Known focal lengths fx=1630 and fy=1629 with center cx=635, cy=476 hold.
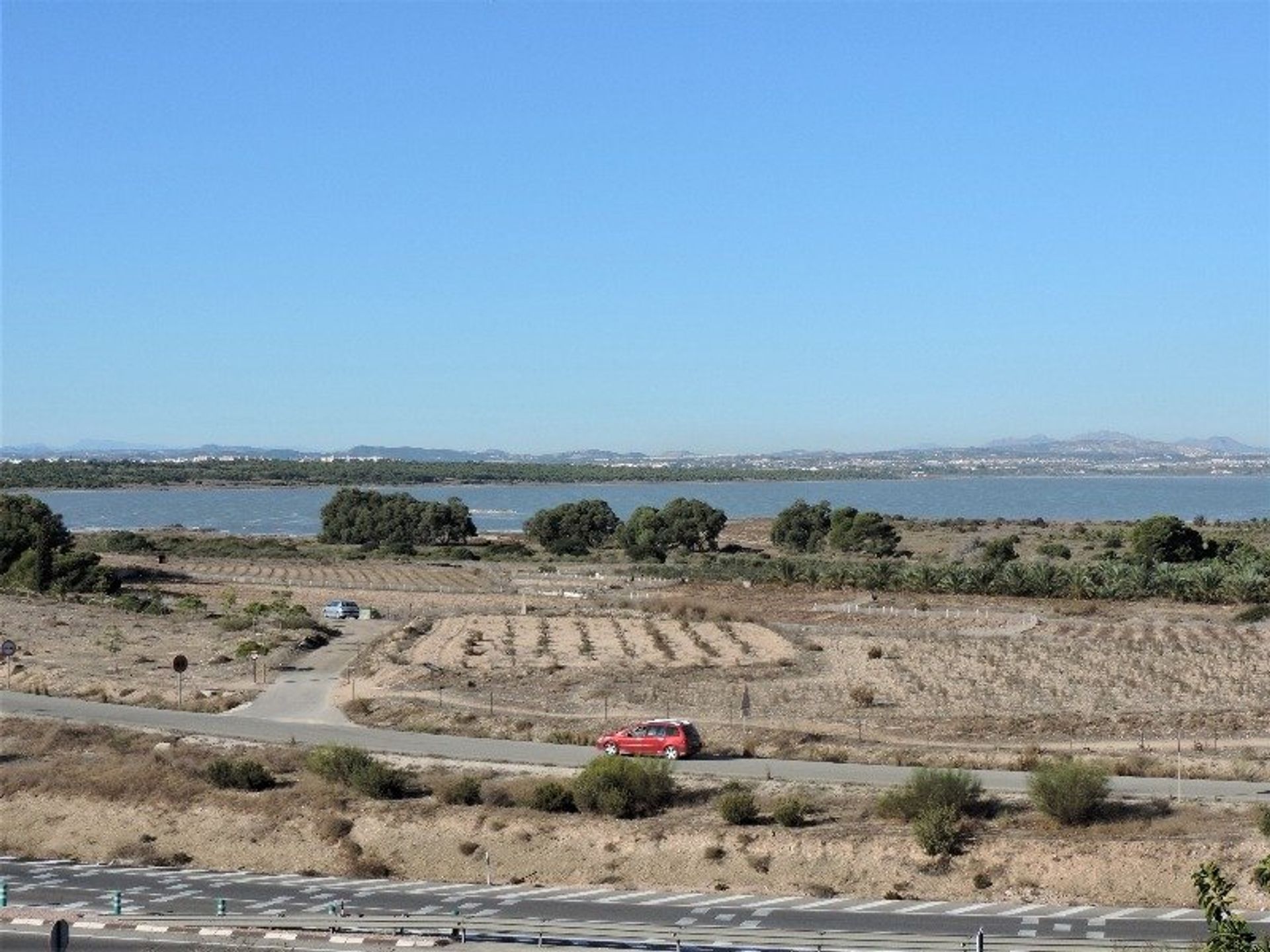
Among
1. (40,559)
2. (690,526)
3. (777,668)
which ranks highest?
(690,526)

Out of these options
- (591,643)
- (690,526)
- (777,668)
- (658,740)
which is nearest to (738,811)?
(658,740)

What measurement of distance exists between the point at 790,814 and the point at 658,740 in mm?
5997

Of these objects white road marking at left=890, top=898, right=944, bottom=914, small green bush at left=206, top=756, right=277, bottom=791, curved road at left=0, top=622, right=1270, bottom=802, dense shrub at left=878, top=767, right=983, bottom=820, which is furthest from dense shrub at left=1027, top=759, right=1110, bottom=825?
small green bush at left=206, top=756, right=277, bottom=791

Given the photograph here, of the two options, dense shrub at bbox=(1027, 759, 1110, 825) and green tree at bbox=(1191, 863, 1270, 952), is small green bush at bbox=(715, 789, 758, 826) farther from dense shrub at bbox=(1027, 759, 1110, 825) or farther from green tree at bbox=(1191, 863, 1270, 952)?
green tree at bbox=(1191, 863, 1270, 952)

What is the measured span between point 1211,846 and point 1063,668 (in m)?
21.8

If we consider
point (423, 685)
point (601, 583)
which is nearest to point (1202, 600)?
point (601, 583)

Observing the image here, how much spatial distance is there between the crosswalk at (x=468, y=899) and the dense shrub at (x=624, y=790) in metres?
2.96

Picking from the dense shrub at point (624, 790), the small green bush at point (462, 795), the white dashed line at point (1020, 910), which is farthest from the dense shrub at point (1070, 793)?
the small green bush at point (462, 795)

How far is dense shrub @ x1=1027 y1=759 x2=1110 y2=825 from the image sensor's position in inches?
1104

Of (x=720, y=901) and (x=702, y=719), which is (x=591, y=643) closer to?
(x=702, y=719)

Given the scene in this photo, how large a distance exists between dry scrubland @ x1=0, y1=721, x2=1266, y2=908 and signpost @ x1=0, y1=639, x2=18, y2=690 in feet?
33.6

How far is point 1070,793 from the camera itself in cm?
2806

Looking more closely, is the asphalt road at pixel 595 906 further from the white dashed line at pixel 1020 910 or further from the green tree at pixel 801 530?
the green tree at pixel 801 530

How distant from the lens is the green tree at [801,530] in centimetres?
11119
